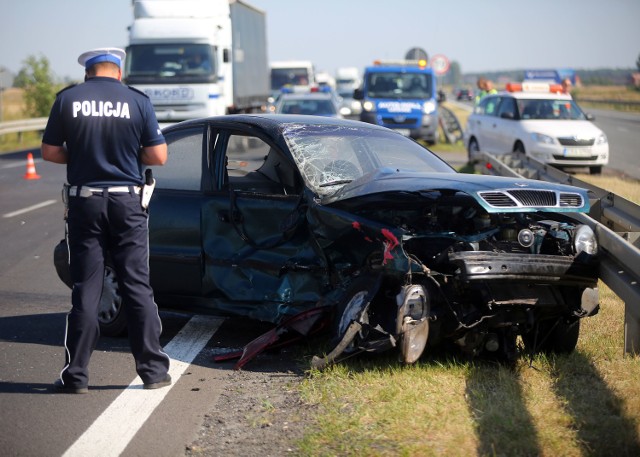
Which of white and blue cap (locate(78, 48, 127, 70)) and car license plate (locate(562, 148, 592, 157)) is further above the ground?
white and blue cap (locate(78, 48, 127, 70))

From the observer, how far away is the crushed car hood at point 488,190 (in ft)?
17.3

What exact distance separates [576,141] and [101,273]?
15.7 metres

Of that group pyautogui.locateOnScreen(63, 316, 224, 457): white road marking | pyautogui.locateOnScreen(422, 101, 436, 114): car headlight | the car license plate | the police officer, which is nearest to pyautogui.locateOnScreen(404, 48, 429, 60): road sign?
pyautogui.locateOnScreen(422, 101, 436, 114): car headlight

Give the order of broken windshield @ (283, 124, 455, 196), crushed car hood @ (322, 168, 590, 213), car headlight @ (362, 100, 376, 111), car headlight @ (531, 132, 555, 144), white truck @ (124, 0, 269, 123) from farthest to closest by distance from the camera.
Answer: car headlight @ (362, 100, 376, 111)
white truck @ (124, 0, 269, 123)
car headlight @ (531, 132, 555, 144)
broken windshield @ (283, 124, 455, 196)
crushed car hood @ (322, 168, 590, 213)

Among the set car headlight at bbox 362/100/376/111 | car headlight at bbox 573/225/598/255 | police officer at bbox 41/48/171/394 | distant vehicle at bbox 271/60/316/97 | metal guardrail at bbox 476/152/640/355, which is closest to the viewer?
police officer at bbox 41/48/171/394

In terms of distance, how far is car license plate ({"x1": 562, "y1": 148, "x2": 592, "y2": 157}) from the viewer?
63.1 feet

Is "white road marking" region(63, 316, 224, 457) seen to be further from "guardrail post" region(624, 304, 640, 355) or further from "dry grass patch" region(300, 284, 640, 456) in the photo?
"guardrail post" region(624, 304, 640, 355)

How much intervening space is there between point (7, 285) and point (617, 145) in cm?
2593

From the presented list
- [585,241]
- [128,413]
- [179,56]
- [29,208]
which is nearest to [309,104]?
[179,56]

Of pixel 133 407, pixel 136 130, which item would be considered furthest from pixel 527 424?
pixel 136 130

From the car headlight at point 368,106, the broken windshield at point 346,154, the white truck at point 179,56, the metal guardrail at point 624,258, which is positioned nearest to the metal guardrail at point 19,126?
the white truck at point 179,56

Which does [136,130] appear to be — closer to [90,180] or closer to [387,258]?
[90,180]

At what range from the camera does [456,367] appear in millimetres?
5574

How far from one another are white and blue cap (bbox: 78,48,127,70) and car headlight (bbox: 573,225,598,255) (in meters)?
2.87
